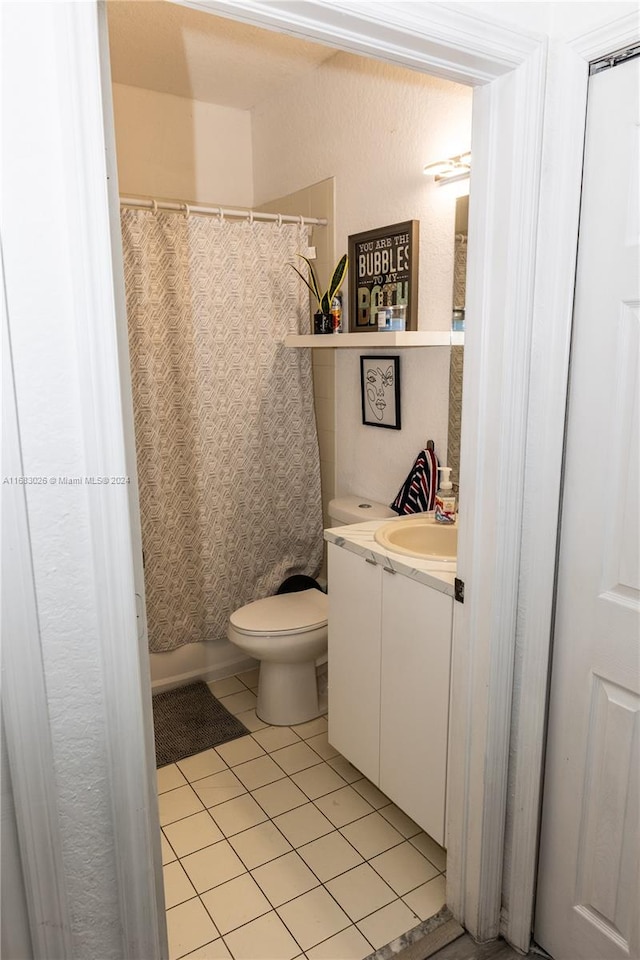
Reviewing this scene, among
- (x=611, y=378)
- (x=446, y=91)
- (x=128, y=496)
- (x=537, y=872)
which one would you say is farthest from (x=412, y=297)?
(x=537, y=872)

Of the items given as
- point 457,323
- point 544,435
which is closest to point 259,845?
point 544,435

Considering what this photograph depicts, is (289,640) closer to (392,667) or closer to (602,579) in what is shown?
(392,667)

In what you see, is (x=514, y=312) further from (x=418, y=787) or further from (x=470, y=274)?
(x=418, y=787)

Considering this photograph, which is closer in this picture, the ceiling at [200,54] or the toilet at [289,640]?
the ceiling at [200,54]

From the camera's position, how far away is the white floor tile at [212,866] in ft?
6.01

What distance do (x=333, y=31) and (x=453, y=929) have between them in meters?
1.96

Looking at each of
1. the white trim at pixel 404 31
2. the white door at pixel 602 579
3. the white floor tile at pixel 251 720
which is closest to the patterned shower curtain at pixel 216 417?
the white floor tile at pixel 251 720

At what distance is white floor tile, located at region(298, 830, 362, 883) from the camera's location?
6.13ft

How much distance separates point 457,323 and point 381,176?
68 cm

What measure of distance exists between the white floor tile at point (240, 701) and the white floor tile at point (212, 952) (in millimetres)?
1056

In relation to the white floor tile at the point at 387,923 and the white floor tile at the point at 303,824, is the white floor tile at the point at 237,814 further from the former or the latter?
the white floor tile at the point at 387,923

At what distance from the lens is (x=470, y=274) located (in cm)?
140

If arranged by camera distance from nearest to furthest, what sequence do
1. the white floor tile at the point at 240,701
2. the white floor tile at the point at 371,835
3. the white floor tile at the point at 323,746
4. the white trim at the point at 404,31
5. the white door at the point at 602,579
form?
1. the white trim at the point at 404,31
2. the white door at the point at 602,579
3. the white floor tile at the point at 371,835
4. the white floor tile at the point at 323,746
5. the white floor tile at the point at 240,701

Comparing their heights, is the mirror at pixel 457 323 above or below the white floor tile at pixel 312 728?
above
